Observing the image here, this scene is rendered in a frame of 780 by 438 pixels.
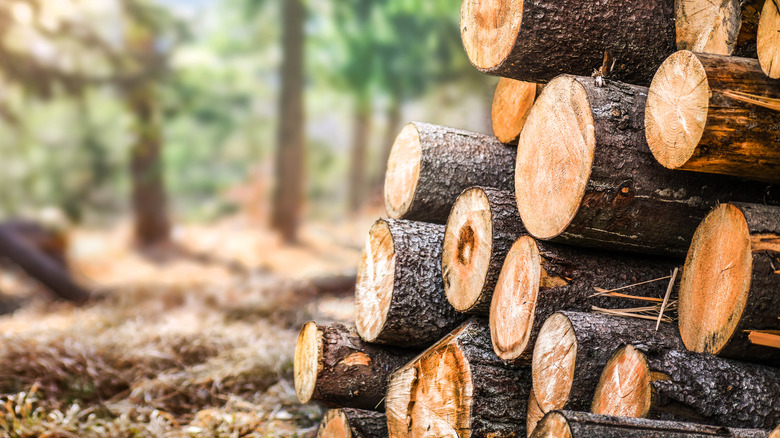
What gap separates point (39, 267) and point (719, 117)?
16.0ft

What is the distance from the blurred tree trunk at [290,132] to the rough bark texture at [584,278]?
5654mm

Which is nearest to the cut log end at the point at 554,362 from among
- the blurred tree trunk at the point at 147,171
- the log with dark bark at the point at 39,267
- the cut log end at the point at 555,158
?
the cut log end at the point at 555,158

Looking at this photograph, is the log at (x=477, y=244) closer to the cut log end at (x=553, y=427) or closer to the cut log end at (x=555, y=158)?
the cut log end at (x=555, y=158)

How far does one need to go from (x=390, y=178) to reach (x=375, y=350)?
639 mm

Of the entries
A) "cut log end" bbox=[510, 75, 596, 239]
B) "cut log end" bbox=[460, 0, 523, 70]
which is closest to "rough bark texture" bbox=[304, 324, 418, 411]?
"cut log end" bbox=[510, 75, 596, 239]

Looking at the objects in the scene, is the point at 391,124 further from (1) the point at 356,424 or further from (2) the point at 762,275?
(2) the point at 762,275

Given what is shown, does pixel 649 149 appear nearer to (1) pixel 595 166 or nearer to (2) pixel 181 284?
(1) pixel 595 166

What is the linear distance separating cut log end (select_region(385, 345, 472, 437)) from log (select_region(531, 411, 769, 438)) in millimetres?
360

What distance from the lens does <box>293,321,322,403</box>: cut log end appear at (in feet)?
5.98

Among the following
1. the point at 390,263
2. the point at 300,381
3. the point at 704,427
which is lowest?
the point at 300,381

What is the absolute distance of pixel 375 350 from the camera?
6.24 ft

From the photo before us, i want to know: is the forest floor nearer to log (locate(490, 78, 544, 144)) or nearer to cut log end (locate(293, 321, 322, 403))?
cut log end (locate(293, 321, 322, 403))

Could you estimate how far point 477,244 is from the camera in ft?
5.34

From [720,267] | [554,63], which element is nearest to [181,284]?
[554,63]
